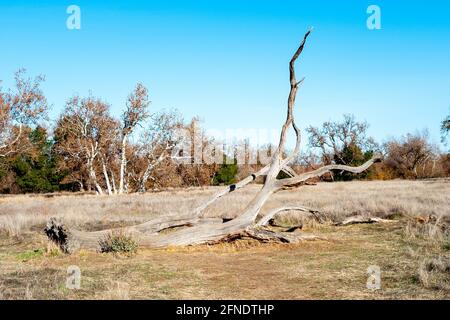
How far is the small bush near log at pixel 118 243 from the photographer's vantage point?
1043 centimetres

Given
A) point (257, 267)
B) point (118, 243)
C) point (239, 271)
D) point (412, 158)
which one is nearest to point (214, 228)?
point (118, 243)

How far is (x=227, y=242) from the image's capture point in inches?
465

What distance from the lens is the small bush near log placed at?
10430mm

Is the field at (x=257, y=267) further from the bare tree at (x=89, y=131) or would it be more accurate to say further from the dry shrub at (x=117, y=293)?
the bare tree at (x=89, y=131)

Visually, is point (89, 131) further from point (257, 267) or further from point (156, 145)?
point (257, 267)

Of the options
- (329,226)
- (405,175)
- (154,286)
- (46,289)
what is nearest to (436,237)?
(329,226)

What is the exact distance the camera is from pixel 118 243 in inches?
411

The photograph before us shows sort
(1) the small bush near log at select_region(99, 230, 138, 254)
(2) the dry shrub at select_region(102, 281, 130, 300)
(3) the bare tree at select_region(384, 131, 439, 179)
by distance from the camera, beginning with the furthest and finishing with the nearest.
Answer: (3) the bare tree at select_region(384, 131, 439, 179)
(1) the small bush near log at select_region(99, 230, 138, 254)
(2) the dry shrub at select_region(102, 281, 130, 300)

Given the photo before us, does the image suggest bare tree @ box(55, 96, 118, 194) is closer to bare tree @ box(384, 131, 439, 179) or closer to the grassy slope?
the grassy slope

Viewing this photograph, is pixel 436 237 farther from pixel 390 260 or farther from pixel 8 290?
pixel 8 290

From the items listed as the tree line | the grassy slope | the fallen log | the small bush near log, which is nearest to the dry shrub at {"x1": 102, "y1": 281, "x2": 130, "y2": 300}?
the grassy slope

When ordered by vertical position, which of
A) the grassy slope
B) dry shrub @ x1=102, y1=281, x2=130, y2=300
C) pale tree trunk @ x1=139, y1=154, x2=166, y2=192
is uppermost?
pale tree trunk @ x1=139, y1=154, x2=166, y2=192
